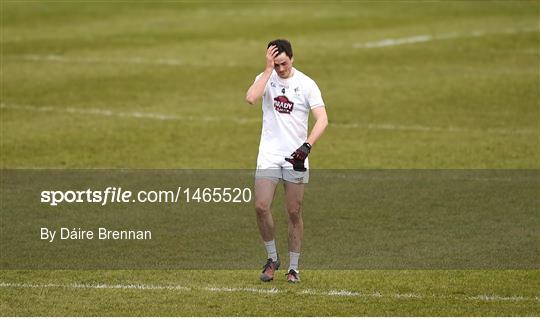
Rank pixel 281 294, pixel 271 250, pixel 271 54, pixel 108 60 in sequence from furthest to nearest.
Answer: pixel 108 60 < pixel 271 250 < pixel 271 54 < pixel 281 294

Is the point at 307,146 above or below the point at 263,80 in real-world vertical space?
Answer: below

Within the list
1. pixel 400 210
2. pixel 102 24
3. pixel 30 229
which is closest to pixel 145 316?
pixel 30 229

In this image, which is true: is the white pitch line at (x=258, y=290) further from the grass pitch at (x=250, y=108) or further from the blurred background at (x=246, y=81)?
the blurred background at (x=246, y=81)

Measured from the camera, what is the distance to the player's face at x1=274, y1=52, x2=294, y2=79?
1361 centimetres

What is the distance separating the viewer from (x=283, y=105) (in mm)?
13844

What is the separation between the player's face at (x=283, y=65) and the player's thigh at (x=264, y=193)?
120 centimetres

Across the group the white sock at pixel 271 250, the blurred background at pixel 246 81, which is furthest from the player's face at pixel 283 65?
the blurred background at pixel 246 81

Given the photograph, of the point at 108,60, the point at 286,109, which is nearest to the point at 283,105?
the point at 286,109

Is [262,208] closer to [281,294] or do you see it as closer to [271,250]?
[271,250]

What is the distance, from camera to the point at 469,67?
3403 cm

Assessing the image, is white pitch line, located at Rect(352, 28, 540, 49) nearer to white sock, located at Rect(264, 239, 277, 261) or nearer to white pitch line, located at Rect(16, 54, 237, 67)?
white pitch line, located at Rect(16, 54, 237, 67)

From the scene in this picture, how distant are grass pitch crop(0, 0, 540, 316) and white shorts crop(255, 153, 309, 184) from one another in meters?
1.21

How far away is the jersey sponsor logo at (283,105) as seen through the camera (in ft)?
45.4

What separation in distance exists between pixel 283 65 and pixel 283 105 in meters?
0.47
